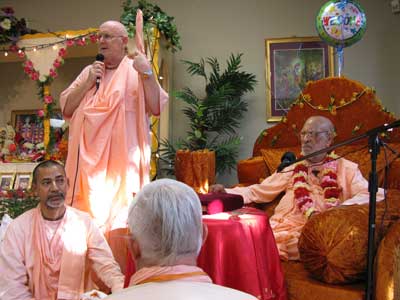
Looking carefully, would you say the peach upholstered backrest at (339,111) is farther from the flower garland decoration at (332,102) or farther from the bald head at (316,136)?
the bald head at (316,136)

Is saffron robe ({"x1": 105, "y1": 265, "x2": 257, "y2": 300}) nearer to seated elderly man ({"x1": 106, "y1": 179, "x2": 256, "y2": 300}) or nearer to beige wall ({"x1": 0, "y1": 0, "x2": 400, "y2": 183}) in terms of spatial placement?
seated elderly man ({"x1": 106, "y1": 179, "x2": 256, "y2": 300})

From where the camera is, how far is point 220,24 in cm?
644

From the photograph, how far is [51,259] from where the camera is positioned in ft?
7.84

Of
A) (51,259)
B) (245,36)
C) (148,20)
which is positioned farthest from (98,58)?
(245,36)

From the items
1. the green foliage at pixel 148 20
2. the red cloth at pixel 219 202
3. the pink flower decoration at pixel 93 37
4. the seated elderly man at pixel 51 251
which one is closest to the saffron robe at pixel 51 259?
the seated elderly man at pixel 51 251

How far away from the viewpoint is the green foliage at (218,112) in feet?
18.7

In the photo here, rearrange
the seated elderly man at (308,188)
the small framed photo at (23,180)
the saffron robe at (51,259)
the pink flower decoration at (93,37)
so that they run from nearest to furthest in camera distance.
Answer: the saffron robe at (51,259) → the seated elderly man at (308,188) → the pink flower decoration at (93,37) → the small framed photo at (23,180)

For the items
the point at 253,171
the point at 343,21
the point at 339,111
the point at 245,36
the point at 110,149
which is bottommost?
the point at 253,171

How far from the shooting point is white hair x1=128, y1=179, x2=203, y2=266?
48.8 inches

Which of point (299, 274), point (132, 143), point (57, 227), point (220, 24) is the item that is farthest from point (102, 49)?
point (220, 24)

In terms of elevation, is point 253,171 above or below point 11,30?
below

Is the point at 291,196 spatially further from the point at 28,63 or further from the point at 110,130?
the point at 28,63

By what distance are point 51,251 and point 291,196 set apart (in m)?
1.90

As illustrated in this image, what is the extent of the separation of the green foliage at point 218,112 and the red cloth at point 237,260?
319 cm
